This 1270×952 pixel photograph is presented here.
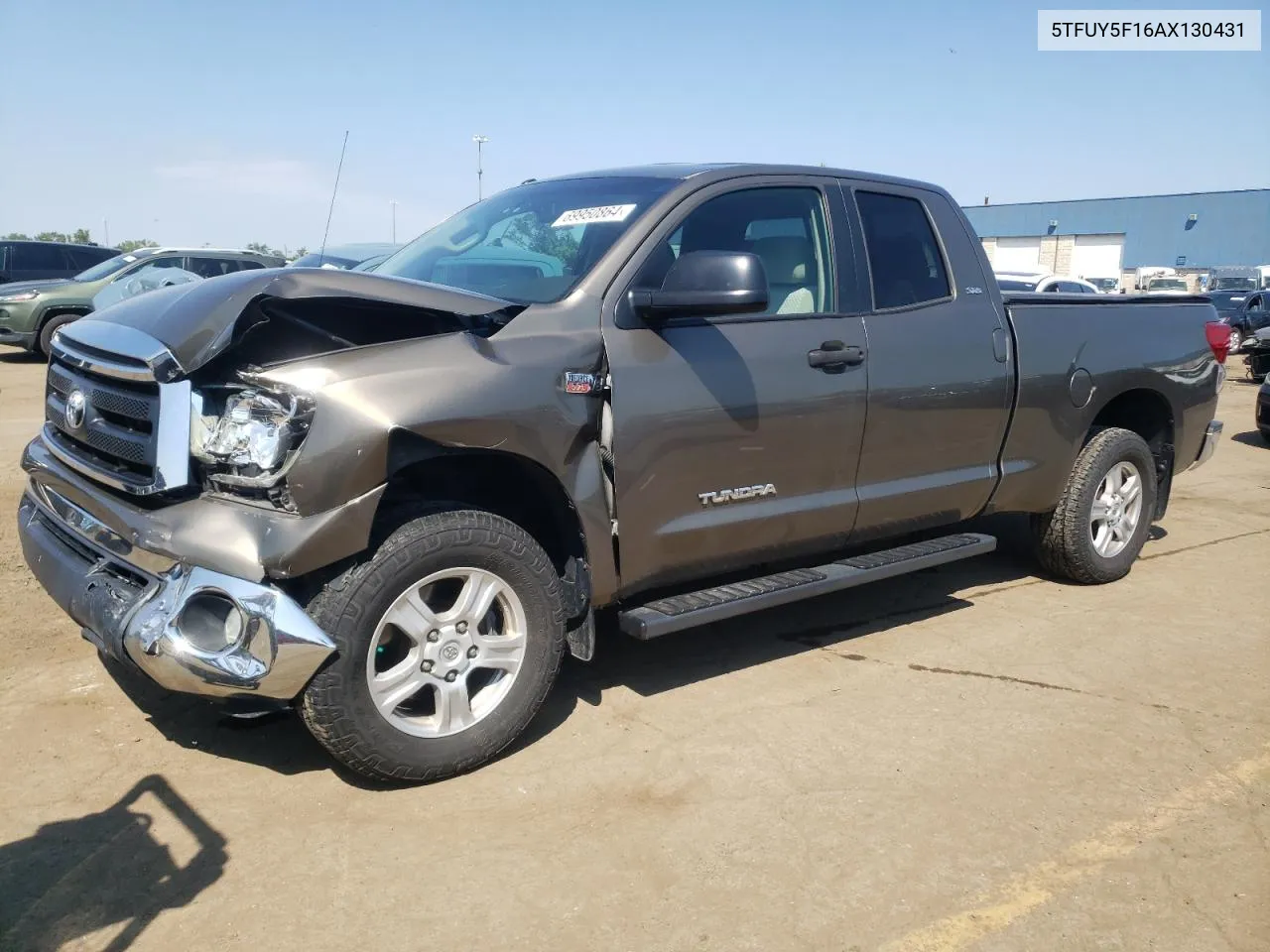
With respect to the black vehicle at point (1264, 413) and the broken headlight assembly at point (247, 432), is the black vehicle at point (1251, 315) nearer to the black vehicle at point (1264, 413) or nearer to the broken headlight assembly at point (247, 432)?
the black vehicle at point (1264, 413)

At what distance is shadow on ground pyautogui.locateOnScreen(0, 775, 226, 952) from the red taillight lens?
556cm

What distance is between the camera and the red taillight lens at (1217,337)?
574 centimetres

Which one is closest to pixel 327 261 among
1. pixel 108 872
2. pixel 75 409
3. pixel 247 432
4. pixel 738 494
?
pixel 75 409

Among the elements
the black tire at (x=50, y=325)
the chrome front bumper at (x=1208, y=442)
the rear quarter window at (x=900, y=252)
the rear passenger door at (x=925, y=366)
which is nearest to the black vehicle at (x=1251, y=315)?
the chrome front bumper at (x=1208, y=442)

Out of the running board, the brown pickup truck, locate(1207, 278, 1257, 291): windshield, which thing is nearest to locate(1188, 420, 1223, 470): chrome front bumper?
the brown pickup truck

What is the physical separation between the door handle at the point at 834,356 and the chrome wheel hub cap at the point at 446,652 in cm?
153

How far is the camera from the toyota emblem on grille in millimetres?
3336

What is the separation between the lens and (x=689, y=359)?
3602 mm

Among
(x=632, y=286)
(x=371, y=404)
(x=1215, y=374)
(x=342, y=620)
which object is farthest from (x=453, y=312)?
(x=1215, y=374)

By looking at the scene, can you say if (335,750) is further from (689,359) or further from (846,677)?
(846,677)

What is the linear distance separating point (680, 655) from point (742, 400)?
129 cm

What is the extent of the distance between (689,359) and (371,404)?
119 centimetres

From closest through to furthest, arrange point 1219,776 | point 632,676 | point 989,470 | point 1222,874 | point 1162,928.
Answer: point 1162,928 → point 1222,874 → point 1219,776 → point 632,676 → point 989,470

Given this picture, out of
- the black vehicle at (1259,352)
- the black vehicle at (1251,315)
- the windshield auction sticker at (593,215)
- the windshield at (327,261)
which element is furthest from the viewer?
the black vehicle at (1251,315)
